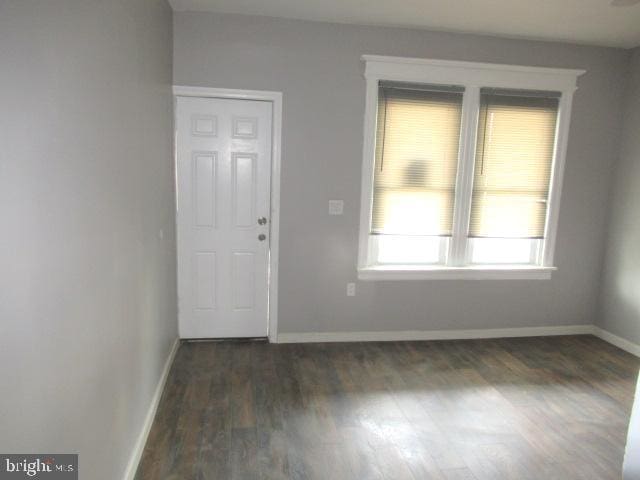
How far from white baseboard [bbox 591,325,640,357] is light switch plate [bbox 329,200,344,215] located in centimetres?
290

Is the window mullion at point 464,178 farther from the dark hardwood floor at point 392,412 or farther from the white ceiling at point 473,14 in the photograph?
the dark hardwood floor at point 392,412

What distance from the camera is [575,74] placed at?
3.98m

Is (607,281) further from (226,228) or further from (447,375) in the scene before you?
(226,228)

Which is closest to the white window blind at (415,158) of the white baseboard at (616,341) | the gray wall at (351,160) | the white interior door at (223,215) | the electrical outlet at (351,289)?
the gray wall at (351,160)

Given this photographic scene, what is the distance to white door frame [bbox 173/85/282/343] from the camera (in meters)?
3.55

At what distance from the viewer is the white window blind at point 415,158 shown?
3760 mm

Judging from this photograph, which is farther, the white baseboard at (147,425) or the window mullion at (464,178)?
the window mullion at (464,178)

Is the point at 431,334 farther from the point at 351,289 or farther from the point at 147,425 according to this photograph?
the point at 147,425

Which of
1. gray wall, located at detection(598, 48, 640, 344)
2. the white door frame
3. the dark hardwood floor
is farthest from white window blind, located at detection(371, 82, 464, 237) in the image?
gray wall, located at detection(598, 48, 640, 344)

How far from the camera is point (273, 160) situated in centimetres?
371

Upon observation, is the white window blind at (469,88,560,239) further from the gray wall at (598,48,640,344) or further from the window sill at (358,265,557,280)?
the gray wall at (598,48,640,344)

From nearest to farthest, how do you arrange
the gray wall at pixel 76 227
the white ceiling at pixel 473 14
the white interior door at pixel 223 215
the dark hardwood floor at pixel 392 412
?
the gray wall at pixel 76 227 → the dark hardwood floor at pixel 392 412 → the white ceiling at pixel 473 14 → the white interior door at pixel 223 215

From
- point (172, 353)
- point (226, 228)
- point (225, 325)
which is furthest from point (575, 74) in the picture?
point (172, 353)

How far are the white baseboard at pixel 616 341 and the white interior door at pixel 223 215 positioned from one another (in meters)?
3.32
